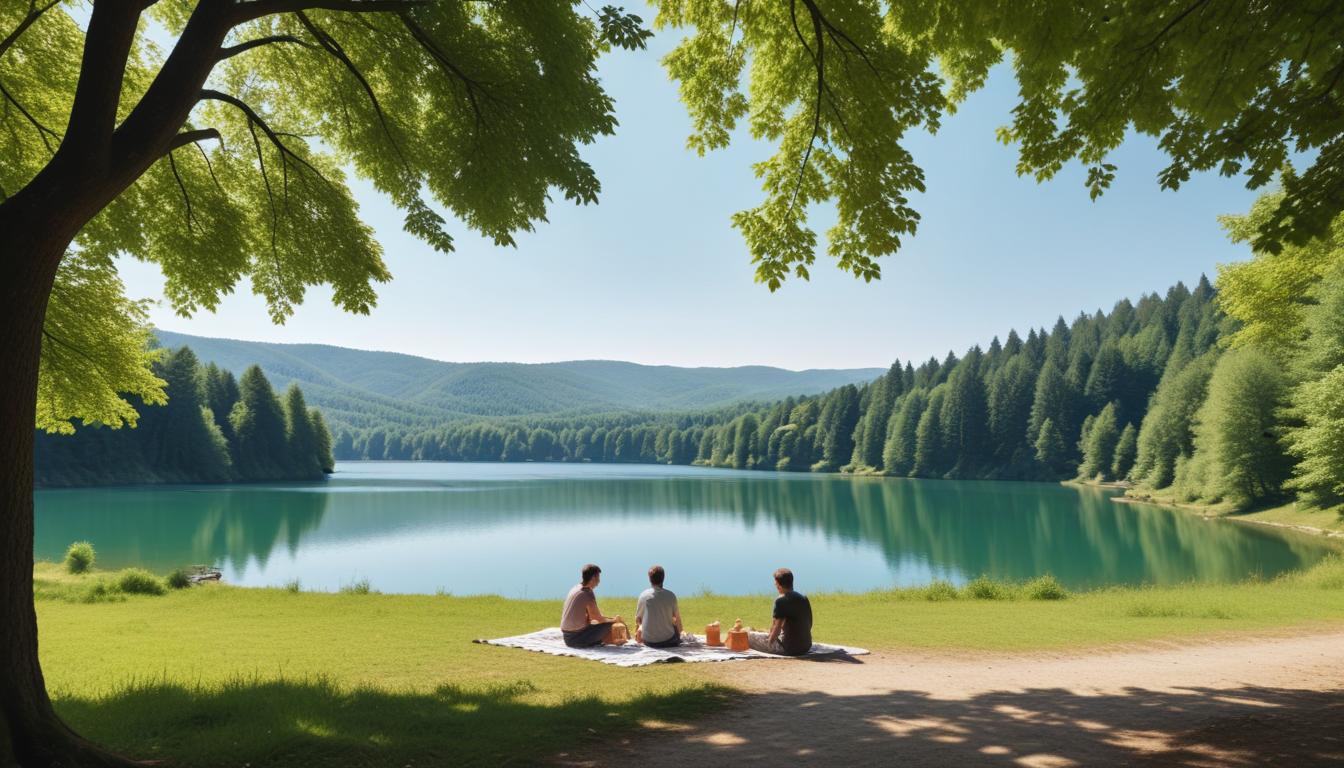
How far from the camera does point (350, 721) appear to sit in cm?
604

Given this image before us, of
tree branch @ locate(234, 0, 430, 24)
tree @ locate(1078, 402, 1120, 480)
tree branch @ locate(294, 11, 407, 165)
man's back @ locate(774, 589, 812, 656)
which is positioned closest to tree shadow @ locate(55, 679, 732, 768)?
man's back @ locate(774, 589, 812, 656)

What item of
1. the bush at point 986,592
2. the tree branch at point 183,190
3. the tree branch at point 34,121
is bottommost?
the bush at point 986,592

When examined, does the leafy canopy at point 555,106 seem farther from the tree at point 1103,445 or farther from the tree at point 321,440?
the tree at point 321,440

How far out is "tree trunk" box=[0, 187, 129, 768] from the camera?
4.77m

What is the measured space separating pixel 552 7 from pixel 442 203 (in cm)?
295

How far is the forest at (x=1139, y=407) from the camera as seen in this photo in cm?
3431

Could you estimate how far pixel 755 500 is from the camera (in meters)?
66.3

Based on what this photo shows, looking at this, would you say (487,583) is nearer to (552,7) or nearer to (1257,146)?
(552,7)

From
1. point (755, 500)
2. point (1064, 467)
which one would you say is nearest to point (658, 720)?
point (755, 500)

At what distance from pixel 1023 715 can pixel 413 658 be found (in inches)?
292

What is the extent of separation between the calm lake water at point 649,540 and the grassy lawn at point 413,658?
26.9ft

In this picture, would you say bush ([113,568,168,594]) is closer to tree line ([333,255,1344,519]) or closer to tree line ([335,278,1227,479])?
tree line ([333,255,1344,519])

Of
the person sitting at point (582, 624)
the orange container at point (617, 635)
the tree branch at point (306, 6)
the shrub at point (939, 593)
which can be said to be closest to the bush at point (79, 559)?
the person sitting at point (582, 624)

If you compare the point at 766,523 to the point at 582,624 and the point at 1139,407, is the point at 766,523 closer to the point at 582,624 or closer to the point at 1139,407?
the point at 582,624
